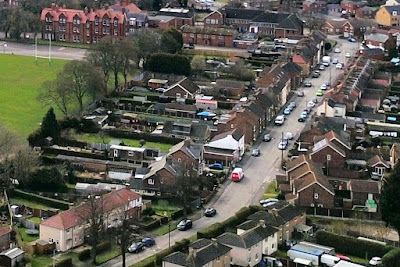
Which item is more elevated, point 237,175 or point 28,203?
point 237,175

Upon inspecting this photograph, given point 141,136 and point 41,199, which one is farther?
point 141,136

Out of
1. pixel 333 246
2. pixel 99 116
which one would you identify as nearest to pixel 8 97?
pixel 99 116

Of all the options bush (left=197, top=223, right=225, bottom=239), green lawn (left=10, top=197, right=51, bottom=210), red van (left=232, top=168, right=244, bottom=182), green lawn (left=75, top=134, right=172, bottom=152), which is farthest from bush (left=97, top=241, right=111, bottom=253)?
green lawn (left=75, top=134, right=172, bottom=152)

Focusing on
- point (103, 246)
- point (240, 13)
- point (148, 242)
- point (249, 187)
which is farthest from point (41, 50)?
point (103, 246)

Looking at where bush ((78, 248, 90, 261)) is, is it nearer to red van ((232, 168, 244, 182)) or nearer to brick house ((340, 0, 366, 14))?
red van ((232, 168, 244, 182))

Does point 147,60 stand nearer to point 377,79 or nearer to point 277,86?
point 277,86

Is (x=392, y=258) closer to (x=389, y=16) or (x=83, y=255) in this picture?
(x=83, y=255)
